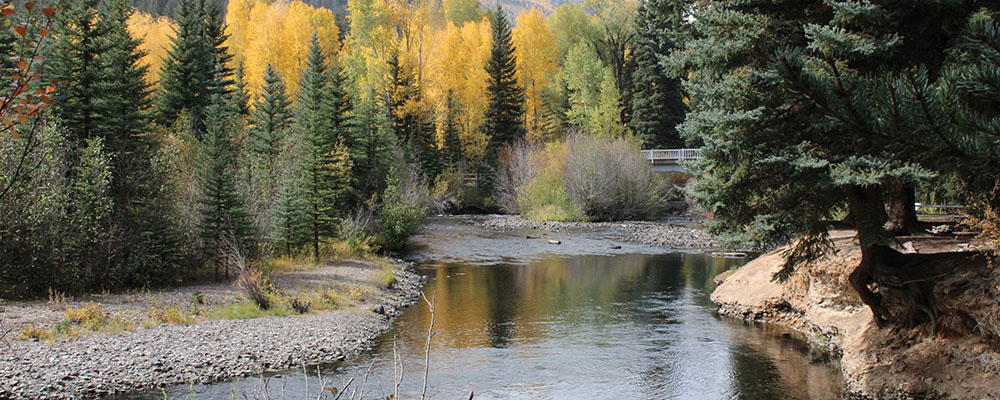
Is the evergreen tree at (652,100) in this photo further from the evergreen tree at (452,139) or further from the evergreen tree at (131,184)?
the evergreen tree at (131,184)

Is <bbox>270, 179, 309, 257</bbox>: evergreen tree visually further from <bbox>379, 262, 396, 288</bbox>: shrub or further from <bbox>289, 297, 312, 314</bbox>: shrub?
<bbox>289, 297, 312, 314</bbox>: shrub

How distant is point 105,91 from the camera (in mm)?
21375

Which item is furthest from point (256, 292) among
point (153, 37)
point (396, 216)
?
point (153, 37)

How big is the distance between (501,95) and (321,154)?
99.6 feet

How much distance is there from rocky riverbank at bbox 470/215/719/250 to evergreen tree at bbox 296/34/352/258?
14153 millimetres

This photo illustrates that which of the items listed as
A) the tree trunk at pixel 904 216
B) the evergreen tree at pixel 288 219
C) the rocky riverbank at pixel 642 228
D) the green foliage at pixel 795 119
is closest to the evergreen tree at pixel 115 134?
the evergreen tree at pixel 288 219

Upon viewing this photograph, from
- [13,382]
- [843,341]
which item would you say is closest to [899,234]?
[843,341]

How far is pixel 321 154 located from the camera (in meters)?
27.5

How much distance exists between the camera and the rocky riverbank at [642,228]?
112ft

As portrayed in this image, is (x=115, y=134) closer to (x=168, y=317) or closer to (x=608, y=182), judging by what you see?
(x=168, y=317)

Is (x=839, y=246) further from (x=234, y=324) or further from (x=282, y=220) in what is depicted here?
(x=282, y=220)

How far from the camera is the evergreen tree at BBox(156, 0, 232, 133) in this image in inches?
1358

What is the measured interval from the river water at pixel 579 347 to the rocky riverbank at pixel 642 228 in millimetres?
7621

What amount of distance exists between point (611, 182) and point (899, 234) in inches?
1171
